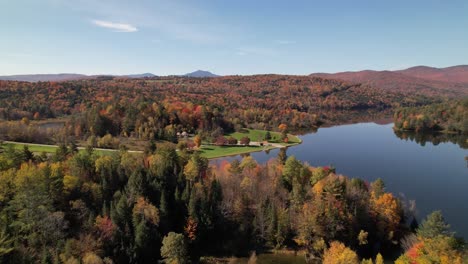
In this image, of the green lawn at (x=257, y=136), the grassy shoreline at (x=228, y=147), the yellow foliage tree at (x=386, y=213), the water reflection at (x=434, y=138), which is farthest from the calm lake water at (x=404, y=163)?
the yellow foliage tree at (x=386, y=213)

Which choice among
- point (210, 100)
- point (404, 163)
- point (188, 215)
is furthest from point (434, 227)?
point (210, 100)

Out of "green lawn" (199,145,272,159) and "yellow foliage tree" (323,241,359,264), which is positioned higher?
"yellow foliage tree" (323,241,359,264)

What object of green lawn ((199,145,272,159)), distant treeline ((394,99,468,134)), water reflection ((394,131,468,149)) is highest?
distant treeline ((394,99,468,134))

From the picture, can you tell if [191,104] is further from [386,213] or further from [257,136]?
[386,213]

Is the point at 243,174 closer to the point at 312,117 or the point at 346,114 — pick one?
the point at 312,117

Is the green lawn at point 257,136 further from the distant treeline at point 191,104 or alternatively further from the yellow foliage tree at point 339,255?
the yellow foliage tree at point 339,255

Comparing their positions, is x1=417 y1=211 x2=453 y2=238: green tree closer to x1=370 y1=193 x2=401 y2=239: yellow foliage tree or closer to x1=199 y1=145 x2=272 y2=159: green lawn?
x1=370 y1=193 x2=401 y2=239: yellow foliage tree

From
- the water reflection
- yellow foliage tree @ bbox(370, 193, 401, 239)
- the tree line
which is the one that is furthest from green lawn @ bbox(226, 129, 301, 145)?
yellow foliage tree @ bbox(370, 193, 401, 239)
